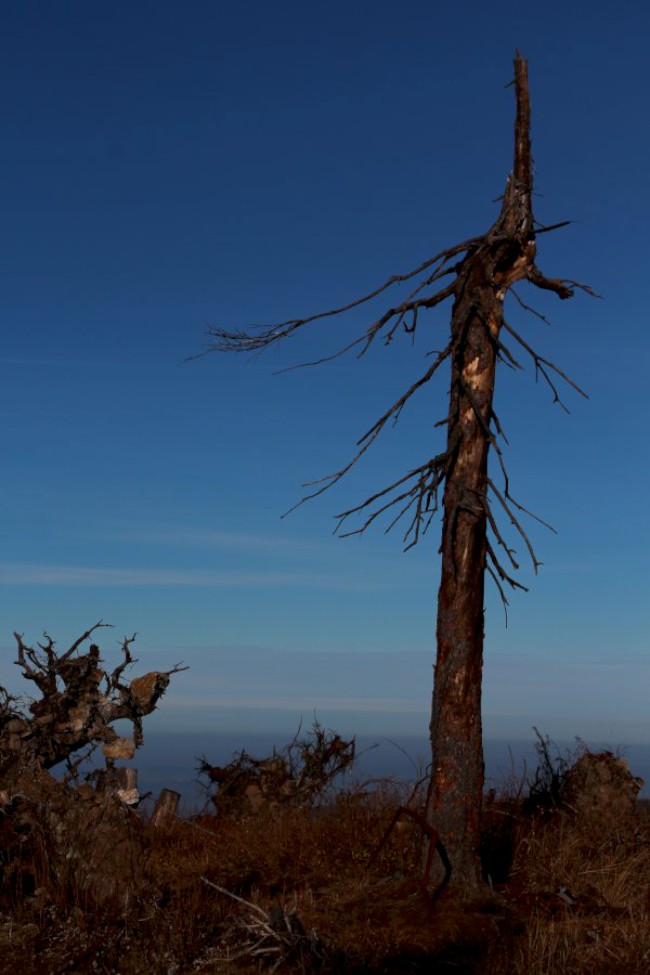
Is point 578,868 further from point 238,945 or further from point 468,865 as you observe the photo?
point 238,945

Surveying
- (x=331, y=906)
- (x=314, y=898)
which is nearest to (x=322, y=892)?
(x=314, y=898)

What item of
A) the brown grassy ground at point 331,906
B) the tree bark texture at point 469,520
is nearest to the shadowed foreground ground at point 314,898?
the brown grassy ground at point 331,906

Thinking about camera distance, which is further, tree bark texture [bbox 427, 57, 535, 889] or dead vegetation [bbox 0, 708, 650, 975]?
tree bark texture [bbox 427, 57, 535, 889]

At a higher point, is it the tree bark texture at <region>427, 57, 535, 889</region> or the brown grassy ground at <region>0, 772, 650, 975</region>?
the tree bark texture at <region>427, 57, 535, 889</region>

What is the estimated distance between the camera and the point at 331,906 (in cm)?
907

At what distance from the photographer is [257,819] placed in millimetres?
14242

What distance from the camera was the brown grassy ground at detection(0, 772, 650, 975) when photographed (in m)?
7.54

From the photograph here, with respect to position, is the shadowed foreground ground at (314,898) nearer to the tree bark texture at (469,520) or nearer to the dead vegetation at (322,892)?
the dead vegetation at (322,892)

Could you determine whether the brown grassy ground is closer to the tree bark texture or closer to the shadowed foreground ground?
the shadowed foreground ground

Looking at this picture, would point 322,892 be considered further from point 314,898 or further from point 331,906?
point 331,906

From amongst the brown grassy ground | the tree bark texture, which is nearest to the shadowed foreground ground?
the brown grassy ground

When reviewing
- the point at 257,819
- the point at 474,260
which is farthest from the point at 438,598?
the point at 257,819

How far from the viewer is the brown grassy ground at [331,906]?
754 centimetres

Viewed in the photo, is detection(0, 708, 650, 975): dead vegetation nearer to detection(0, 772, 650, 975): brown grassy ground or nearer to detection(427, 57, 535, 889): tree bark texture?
detection(0, 772, 650, 975): brown grassy ground
